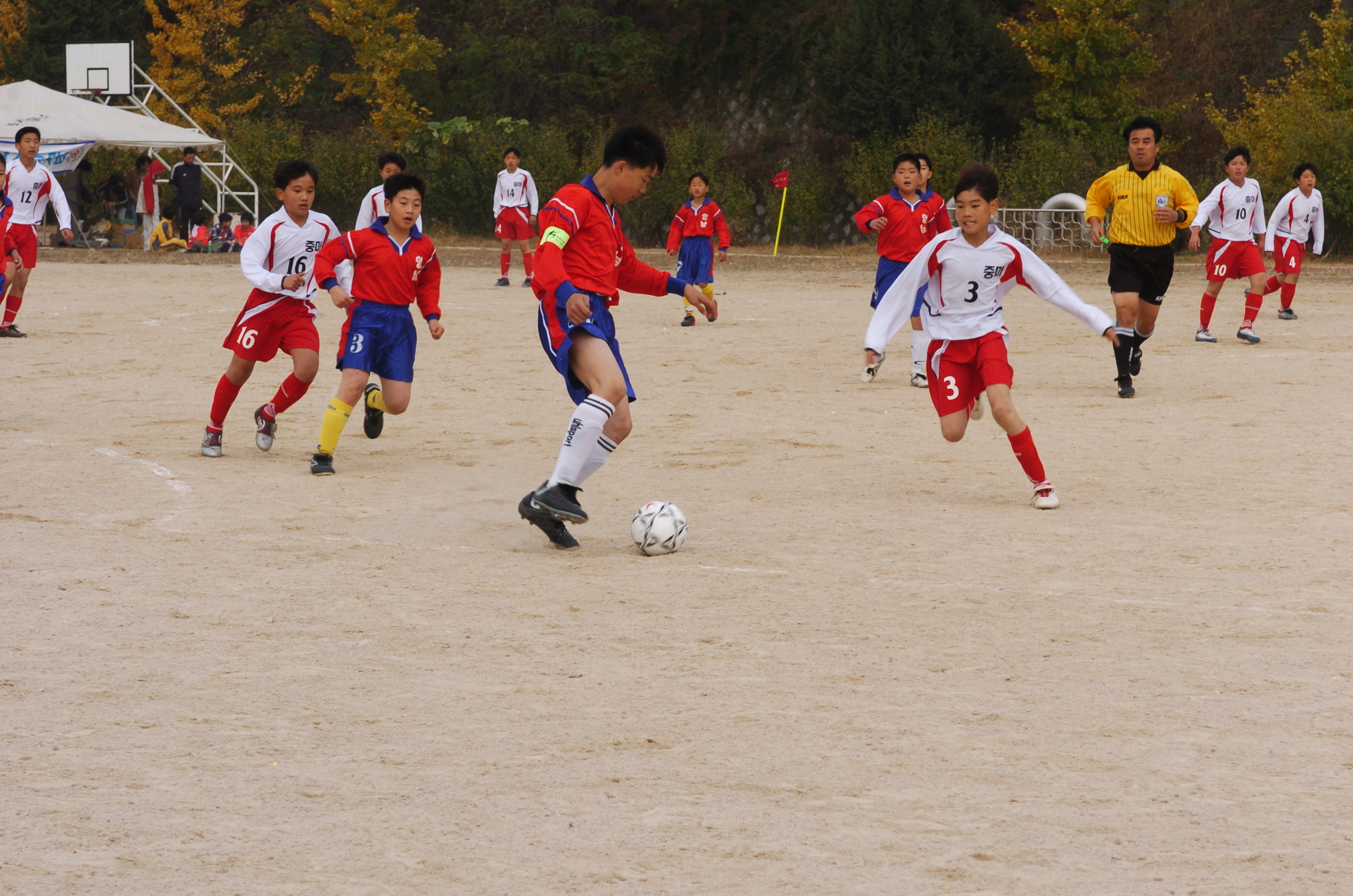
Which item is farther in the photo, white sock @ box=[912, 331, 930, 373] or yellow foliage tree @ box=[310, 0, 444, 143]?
yellow foliage tree @ box=[310, 0, 444, 143]

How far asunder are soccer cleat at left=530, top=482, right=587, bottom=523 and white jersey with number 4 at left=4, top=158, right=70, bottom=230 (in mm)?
11446

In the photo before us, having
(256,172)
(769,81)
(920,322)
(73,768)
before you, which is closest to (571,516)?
(73,768)

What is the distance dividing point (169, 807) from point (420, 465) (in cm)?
555

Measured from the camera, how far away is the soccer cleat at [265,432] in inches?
379

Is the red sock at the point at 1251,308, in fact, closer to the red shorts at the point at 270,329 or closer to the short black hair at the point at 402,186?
the short black hair at the point at 402,186

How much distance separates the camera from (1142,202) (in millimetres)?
12477

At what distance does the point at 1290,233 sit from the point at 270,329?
1350 cm

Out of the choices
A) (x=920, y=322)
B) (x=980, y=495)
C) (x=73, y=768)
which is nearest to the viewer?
(x=73, y=768)

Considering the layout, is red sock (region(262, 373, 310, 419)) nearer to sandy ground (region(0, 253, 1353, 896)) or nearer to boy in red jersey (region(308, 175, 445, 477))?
sandy ground (region(0, 253, 1353, 896))

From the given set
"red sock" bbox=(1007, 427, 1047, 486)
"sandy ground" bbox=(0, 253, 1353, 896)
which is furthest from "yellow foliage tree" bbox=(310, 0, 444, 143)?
"red sock" bbox=(1007, 427, 1047, 486)

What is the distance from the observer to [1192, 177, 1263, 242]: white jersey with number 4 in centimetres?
1591

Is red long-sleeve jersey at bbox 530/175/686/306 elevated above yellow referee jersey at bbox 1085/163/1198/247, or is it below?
below

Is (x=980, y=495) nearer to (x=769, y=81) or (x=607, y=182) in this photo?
(x=607, y=182)

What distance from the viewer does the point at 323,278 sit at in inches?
354
